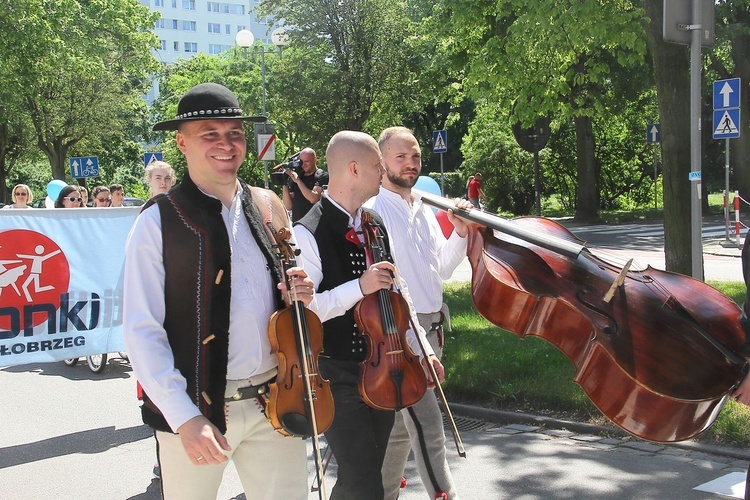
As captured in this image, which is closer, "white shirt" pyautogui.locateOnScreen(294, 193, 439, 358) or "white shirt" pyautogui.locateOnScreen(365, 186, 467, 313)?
"white shirt" pyautogui.locateOnScreen(294, 193, 439, 358)

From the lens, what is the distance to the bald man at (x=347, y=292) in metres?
3.42

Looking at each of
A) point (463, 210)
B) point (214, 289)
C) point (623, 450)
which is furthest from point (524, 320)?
point (623, 450)

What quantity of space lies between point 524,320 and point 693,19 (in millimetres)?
4649

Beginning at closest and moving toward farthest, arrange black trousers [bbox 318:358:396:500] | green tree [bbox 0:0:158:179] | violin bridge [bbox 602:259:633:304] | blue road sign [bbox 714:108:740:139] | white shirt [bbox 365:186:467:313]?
violin bridge [bbox 602:259:633:304] → black trousers [bbox 318:358:396:500] → white shirt [bbox 365:186:467:313] → blue road sign [bbox 714:108:740:139] → green tree [bbox 0:0:158:179]

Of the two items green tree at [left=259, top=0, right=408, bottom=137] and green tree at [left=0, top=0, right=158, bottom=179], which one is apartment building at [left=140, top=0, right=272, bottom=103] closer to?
green tree at [left=0, top=0, right=158, bottom=179]

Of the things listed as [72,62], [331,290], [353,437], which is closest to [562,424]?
[353,437]

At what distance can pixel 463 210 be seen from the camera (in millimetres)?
3953

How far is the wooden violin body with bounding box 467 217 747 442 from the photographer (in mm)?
2947

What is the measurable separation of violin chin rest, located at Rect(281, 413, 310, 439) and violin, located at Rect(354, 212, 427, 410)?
0.62 meters

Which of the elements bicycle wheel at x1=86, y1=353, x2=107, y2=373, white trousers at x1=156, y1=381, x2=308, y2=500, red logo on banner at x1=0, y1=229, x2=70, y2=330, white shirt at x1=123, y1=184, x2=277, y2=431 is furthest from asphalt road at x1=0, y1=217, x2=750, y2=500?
white shirt at x1=123, y1=184, x2=277, y2=431

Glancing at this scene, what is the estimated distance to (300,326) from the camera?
281 cm

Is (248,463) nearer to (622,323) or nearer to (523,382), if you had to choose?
(622,323)

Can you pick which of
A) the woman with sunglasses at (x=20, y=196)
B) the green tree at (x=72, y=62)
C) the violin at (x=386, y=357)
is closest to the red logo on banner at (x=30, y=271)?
the woman with sunglasses at (x=20, y=196)

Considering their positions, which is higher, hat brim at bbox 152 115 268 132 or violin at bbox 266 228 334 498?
hat brim at bbox 152 115 268 132
